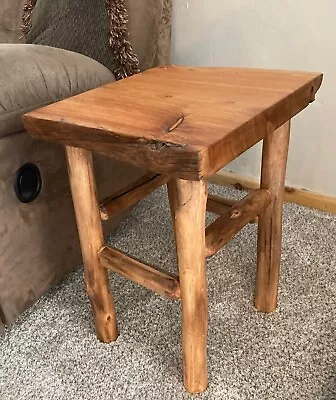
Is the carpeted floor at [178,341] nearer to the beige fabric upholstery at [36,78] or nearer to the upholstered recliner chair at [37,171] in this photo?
the upholstered recliner chair at [37,171]

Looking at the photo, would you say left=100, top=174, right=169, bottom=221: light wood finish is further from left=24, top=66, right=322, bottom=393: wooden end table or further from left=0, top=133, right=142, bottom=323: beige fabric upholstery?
left=0, top=133, right=142, bottom=323: beige fabric upholstery

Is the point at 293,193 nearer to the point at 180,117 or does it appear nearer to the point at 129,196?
the point at 129,196

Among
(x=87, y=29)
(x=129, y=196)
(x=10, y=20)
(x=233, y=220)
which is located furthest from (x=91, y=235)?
(x=10, y=20)

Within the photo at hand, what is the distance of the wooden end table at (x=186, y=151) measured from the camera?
0.57 metres

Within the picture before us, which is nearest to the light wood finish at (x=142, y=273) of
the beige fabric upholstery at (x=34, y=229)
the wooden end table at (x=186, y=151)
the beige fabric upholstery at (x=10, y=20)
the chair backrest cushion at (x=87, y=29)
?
the wooden end table at (x=186, y=151)

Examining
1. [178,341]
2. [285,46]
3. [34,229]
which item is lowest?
[178,341]

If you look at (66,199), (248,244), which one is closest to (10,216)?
(66,199)

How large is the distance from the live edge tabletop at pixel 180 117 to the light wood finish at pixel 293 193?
0.49 meters

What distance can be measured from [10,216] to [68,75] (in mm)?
→ 240

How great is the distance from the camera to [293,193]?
4.02 ft

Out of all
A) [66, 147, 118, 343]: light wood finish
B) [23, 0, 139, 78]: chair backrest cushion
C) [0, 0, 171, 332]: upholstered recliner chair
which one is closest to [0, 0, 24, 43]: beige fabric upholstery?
[23, 0, 139, 78]: chair backrest cushion

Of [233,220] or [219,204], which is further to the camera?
[219,204]

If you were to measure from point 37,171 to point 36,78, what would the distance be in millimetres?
151

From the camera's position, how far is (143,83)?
76cm
